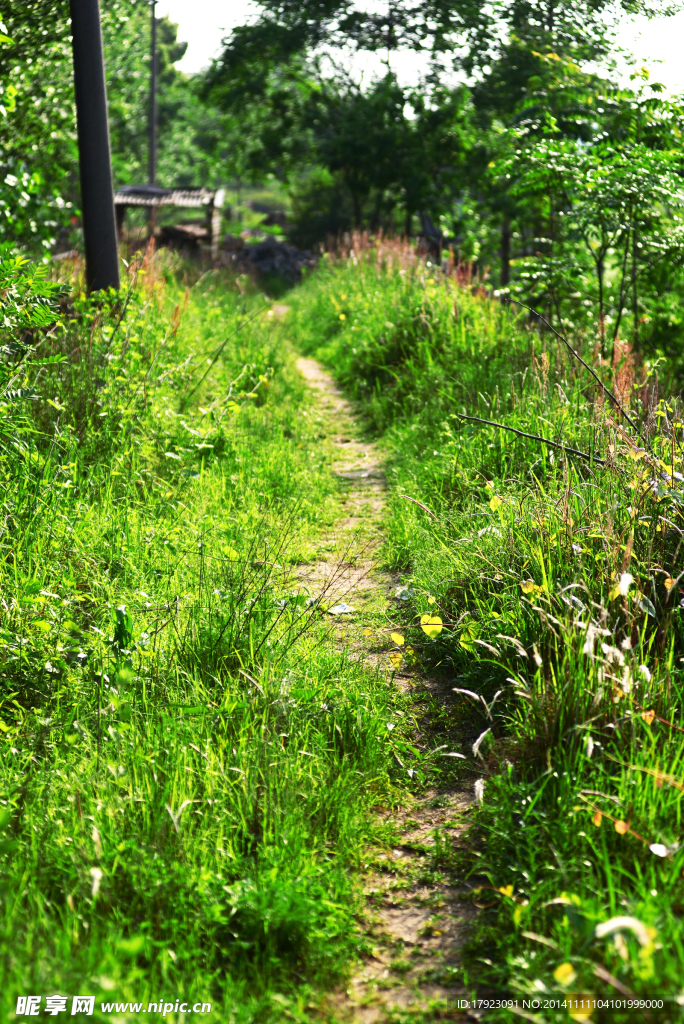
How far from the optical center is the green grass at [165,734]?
72.5 inches

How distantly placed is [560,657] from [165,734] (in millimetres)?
1358

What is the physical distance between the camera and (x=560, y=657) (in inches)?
106

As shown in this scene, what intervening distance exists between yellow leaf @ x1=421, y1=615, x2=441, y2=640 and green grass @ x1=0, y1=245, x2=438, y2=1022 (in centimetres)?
27

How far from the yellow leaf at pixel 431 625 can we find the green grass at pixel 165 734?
0.27 meters

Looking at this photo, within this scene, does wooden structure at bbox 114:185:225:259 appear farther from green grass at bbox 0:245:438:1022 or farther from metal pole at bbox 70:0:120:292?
green grass at bbox 0:245:438:1022

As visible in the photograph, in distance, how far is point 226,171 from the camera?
72.1ft

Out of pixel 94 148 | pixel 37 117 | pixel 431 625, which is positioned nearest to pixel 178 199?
pixel 37 117

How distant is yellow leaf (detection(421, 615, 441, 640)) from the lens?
3.05 meters

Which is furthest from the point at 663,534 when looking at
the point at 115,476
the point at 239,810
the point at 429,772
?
the point at 115,476

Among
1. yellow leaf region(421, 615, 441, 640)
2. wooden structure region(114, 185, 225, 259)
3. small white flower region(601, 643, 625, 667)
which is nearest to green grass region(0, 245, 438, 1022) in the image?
yellow leaf region(421, 615, 441, 640)

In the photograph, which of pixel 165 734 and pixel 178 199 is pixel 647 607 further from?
pixel 178 199

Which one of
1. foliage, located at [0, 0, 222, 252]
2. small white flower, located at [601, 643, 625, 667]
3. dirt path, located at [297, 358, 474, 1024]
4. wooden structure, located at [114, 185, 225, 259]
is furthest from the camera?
wooden structure, located at [114, 185, 225, 259]

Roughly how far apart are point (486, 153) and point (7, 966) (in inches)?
805

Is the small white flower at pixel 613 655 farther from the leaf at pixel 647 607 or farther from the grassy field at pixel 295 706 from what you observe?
the leaf at pixel 647 607
